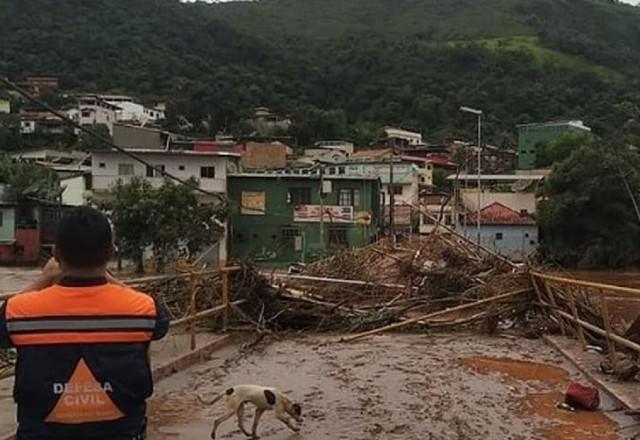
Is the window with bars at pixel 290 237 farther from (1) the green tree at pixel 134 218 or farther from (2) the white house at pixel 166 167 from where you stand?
(1) the green tree at pixel 134 218

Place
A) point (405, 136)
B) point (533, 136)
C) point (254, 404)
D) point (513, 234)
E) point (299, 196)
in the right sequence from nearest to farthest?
point (254, 404)
point (299, 196)
point (513, 234)
point (533, 136)
point (405, 136)

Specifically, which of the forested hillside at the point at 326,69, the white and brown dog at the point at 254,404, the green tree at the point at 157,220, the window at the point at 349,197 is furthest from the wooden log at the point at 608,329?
the forested hillside at the point at 326,69

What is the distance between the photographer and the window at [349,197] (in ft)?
156

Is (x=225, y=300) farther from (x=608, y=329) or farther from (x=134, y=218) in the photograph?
(x=134, y=218)

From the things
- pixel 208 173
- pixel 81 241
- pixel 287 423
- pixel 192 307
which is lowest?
pixel 287 423

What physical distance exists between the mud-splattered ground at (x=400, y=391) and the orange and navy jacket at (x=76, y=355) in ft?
16.3

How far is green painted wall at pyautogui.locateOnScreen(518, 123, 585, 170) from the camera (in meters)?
82.6

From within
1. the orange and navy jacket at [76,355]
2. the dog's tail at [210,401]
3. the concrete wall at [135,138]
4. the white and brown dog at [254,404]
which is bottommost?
the dog's tail at [210,401]

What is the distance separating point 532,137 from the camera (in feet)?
274

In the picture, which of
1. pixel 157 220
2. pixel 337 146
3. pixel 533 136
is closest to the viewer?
pixel 157 220

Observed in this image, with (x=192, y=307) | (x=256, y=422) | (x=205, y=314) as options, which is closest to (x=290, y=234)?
(x=205, y=314)

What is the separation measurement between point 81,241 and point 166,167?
4703 cm

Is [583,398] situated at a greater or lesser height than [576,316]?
lesser

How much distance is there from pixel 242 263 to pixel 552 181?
130 ft
